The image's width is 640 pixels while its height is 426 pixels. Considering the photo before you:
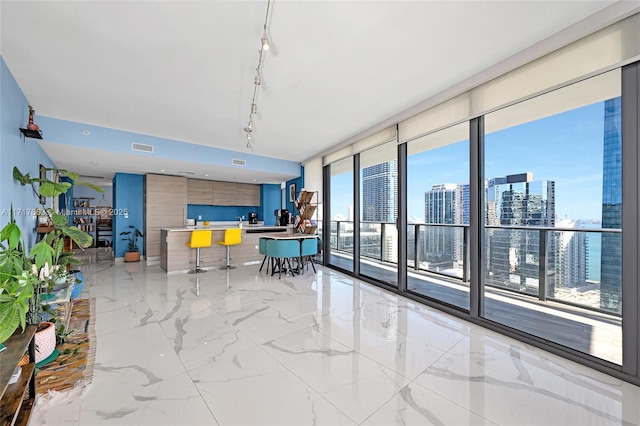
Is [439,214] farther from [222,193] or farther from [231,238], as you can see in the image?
[222,193]

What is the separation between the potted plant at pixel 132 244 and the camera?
672 cm

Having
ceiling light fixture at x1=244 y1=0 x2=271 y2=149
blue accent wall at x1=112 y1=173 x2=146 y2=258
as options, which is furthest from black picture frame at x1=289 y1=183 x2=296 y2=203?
blue accent wall at x1=112 y1=173 x2=146 y2=258

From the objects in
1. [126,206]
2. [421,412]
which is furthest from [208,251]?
[421,412]

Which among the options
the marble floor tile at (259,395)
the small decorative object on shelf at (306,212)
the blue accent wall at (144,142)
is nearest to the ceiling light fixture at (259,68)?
the blue accent wall at (144,142)

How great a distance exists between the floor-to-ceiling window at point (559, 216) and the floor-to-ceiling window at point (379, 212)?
146 cm

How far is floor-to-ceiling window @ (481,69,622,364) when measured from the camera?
2438 mm

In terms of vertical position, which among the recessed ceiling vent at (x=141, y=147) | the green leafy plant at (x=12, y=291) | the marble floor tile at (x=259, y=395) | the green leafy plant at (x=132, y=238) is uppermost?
the recessed ceiling vent at (x=141, y=147)

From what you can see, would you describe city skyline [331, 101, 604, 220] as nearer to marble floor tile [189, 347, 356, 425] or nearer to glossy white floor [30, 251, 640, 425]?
glossy white floor [30, 251, 640, 425]

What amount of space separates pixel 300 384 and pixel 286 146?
15.3ft

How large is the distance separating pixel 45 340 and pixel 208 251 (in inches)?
154

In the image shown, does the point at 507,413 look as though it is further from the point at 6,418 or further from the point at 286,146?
the point at 286,146

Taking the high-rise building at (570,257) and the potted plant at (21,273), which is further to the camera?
the high-rise building at (570,257)

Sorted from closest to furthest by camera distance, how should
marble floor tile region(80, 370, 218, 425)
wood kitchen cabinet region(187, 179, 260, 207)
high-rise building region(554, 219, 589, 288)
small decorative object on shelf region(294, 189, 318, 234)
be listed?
marble floor tile region(80, 370, 218, 425) → high-rise building region(554, 219, 589, 288) → small decorative object on shelf region(294, 189, 318, 234) → wood kitchen cabinet region(187, 179, 260, 207)

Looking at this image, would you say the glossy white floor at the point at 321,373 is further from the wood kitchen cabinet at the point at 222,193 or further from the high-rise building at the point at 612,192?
the wood kitchen cabinet at the point at 222,193
